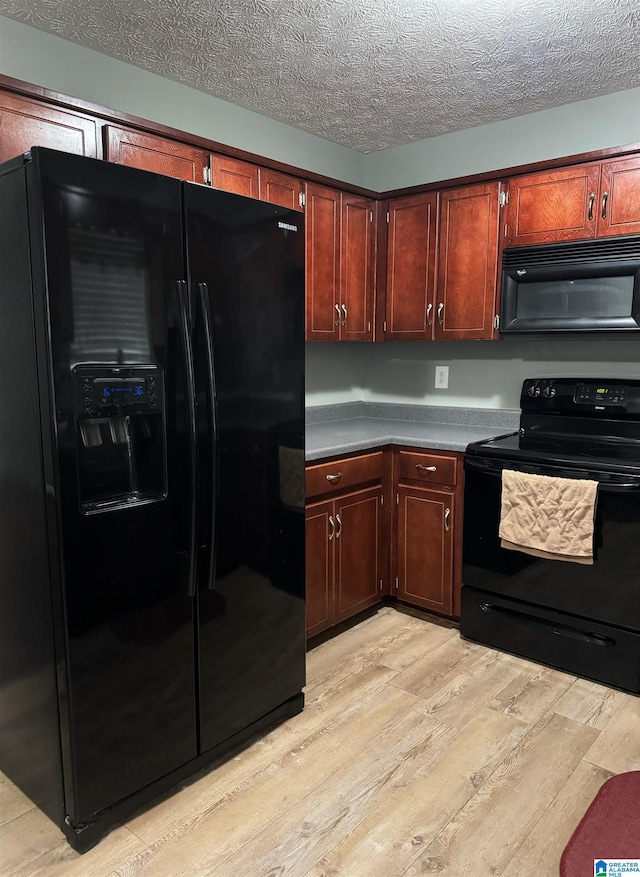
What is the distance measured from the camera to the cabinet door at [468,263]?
2.99 meters

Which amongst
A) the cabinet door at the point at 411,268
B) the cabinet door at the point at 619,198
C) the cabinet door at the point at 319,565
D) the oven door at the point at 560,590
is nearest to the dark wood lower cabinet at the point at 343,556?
the cabinet door at the point at 319,565

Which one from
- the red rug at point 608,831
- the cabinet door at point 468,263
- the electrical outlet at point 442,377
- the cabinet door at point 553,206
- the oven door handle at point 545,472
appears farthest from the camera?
the electrical outlet at point 442,377

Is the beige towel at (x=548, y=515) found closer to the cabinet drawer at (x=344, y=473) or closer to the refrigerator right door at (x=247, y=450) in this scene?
the cabinet drawer at (x=344, y=473)

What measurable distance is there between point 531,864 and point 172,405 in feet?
5.18

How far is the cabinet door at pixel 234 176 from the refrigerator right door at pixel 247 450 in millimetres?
599

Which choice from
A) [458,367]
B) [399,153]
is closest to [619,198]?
[458,367]

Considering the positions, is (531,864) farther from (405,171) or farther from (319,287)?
(405,171)

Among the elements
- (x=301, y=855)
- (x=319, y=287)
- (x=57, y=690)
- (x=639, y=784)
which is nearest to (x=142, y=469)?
(x=57, y=690)

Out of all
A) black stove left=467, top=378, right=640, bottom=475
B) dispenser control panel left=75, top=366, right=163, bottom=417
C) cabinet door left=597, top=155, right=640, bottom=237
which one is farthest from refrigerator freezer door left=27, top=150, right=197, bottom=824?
cabinet door left=597, top=155, right=640, bottom=237

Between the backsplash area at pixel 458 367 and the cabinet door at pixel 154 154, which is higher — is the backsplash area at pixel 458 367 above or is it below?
below

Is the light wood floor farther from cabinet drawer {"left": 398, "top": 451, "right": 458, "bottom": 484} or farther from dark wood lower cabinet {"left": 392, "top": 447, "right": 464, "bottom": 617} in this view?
cabinet drawer {"left": 398, "top": 451, "right": 458, "bottom": 484}

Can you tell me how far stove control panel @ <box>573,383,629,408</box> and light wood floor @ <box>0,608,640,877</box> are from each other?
4.01 ft

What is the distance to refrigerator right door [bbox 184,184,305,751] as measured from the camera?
1890 millimetres

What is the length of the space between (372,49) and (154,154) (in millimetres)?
899
